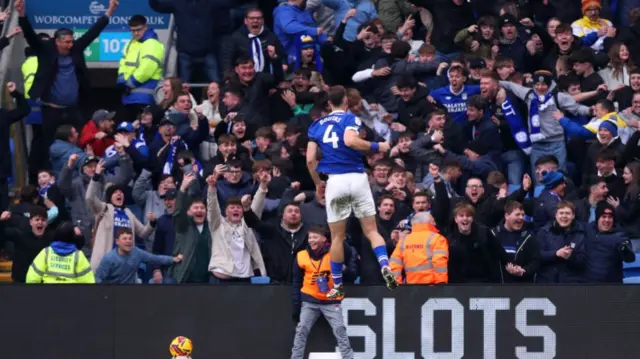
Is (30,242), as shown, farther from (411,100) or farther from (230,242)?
(411,100)

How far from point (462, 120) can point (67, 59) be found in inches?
233

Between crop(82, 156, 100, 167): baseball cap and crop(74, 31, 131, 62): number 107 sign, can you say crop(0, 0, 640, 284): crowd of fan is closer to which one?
crop(82, 156, 100, 167): baseball cap

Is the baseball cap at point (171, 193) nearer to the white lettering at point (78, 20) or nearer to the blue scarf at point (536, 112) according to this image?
the blue scarf at point (536, 112)

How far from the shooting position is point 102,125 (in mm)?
23094

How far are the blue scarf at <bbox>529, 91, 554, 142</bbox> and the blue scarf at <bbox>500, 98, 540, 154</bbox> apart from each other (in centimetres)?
10

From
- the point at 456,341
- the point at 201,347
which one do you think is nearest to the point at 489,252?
the point at 456,341

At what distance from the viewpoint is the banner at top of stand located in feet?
86.0

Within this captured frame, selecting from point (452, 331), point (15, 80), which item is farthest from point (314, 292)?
point (15, 80)

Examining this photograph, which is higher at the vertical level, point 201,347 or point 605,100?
point 605,100

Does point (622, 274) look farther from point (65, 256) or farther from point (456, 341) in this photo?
point (65, 256)

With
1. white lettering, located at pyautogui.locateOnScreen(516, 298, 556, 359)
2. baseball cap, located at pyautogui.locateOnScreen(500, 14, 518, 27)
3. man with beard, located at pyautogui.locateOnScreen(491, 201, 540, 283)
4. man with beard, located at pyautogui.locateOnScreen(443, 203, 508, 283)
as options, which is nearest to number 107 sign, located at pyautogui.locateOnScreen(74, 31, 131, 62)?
baseball cap, located at pyautogui.locateOnScreen(500, 14, 518, 27)

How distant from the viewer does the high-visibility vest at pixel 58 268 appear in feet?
64.1

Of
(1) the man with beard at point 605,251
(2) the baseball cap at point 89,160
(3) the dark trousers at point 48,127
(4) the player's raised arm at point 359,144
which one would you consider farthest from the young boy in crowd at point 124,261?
(1) the man with beard at point 605,251

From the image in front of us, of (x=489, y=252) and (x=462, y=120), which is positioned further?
(x=462, y=120)
